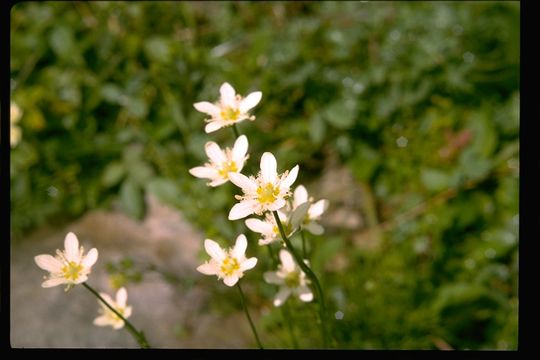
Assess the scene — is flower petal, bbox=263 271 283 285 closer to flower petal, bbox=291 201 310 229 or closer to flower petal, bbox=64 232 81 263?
flower petal, bbox=291 201 310 229

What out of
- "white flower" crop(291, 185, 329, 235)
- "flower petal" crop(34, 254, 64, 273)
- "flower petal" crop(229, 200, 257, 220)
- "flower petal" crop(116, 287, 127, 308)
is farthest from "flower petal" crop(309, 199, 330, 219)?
"flower petal" crop(34, 254, 64, 273)

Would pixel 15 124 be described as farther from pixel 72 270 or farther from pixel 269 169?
pixel 269 169

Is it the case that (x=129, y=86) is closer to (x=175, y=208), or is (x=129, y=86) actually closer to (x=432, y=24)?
(x=175, y=208)

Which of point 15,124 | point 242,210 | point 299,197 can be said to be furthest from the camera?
point 15,124

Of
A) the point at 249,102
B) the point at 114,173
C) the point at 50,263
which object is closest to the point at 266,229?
the point at 249,102
